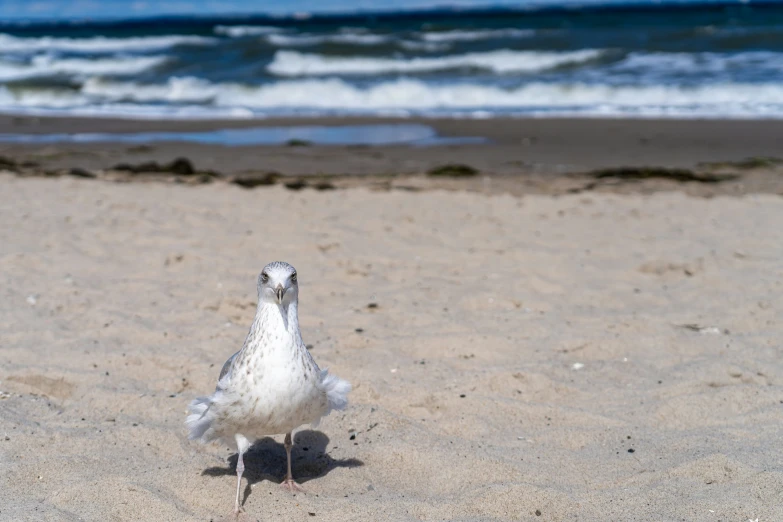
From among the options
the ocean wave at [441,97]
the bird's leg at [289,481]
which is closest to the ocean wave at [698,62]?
the ocean wave at [441,97]

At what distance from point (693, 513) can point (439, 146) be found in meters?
8.96

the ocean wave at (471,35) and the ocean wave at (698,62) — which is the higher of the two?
the ocean wave at (471,35)

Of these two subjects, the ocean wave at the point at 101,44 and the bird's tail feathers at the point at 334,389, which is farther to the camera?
the ocean wave at the point at 101,44

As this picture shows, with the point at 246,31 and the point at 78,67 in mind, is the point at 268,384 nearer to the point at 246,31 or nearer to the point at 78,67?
the point at 78,67

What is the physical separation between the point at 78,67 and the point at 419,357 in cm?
2301

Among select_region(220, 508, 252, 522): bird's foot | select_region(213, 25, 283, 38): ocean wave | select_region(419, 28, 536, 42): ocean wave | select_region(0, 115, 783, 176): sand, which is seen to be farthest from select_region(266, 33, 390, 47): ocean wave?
select_region(220, 508, 252, 522): bird's foot

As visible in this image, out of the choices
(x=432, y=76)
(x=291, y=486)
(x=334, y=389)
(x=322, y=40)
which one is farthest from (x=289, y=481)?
(x=322, y=40)

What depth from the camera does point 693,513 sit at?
2801mm

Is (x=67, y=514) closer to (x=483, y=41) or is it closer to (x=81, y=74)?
(x=81, y=74)

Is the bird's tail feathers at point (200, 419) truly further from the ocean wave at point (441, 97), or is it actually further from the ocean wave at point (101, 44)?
the ocean wave at point (101, 44)

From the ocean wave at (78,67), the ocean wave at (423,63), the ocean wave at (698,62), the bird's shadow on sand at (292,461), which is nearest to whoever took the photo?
the bird's shadow on sand at (292,461)

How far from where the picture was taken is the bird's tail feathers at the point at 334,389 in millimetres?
2982

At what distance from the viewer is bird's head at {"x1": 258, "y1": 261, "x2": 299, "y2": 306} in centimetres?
280

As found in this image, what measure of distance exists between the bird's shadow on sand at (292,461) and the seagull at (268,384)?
1.00 ft
